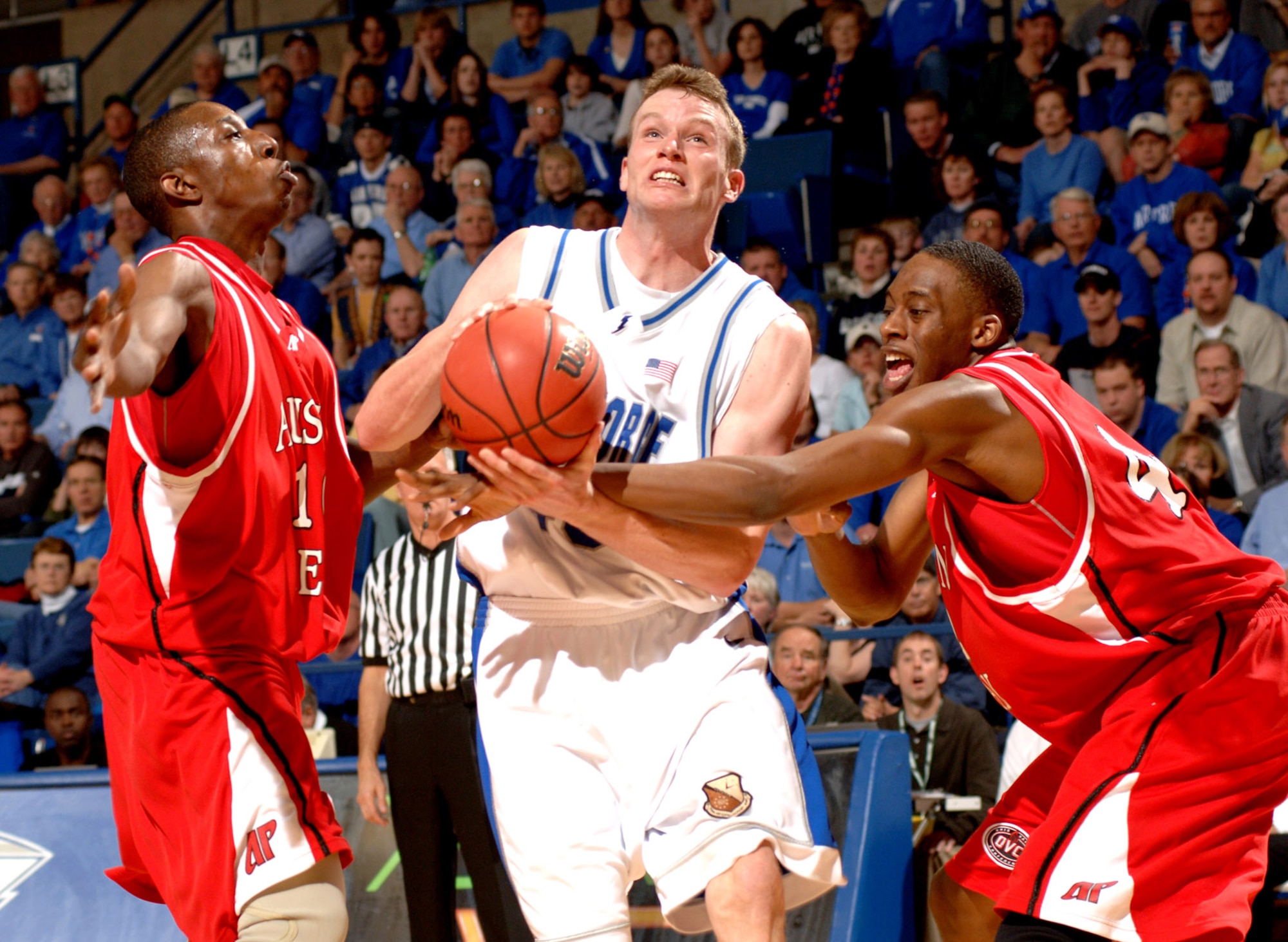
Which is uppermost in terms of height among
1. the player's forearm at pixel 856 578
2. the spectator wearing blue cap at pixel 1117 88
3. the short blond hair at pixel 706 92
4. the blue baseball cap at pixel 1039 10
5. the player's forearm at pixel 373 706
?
the blue baseball cap at pixel 1039 10

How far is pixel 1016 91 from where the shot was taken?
30.1 ft

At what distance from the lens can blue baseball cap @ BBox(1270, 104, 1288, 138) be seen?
806 cm

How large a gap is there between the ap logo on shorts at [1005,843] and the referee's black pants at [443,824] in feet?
6.92

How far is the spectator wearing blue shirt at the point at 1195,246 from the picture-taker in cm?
746

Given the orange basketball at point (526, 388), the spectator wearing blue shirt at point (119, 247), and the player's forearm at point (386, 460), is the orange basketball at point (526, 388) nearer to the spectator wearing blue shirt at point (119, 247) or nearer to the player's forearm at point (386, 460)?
the player's forearm at point (386, 460)

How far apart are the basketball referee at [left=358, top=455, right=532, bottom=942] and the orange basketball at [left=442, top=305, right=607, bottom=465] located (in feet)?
6.58

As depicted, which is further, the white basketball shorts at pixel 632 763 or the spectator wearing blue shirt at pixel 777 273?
the spectator wearing blue shirt at pixel 777 273

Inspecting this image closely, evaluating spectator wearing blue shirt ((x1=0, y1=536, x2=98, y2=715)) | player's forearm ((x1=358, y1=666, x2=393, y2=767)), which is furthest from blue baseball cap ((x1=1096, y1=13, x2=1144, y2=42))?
spectator wearing blue shirt ((x1=0, y1=536, x2=98, y2=715))

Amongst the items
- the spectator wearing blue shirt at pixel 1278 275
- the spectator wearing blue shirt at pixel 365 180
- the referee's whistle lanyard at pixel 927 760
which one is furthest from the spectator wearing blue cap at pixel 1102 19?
A: the referee's whistle lanyard at pixel 927 760

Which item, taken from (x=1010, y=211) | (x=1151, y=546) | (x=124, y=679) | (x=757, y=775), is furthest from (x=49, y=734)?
(x=1010, y=211)

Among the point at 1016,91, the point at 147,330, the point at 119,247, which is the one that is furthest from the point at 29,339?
the point at 147,330

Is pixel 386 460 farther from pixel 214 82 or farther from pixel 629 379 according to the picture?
pixel 214 82

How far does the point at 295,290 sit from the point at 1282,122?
6.53 metres

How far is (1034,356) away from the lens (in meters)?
3.16
